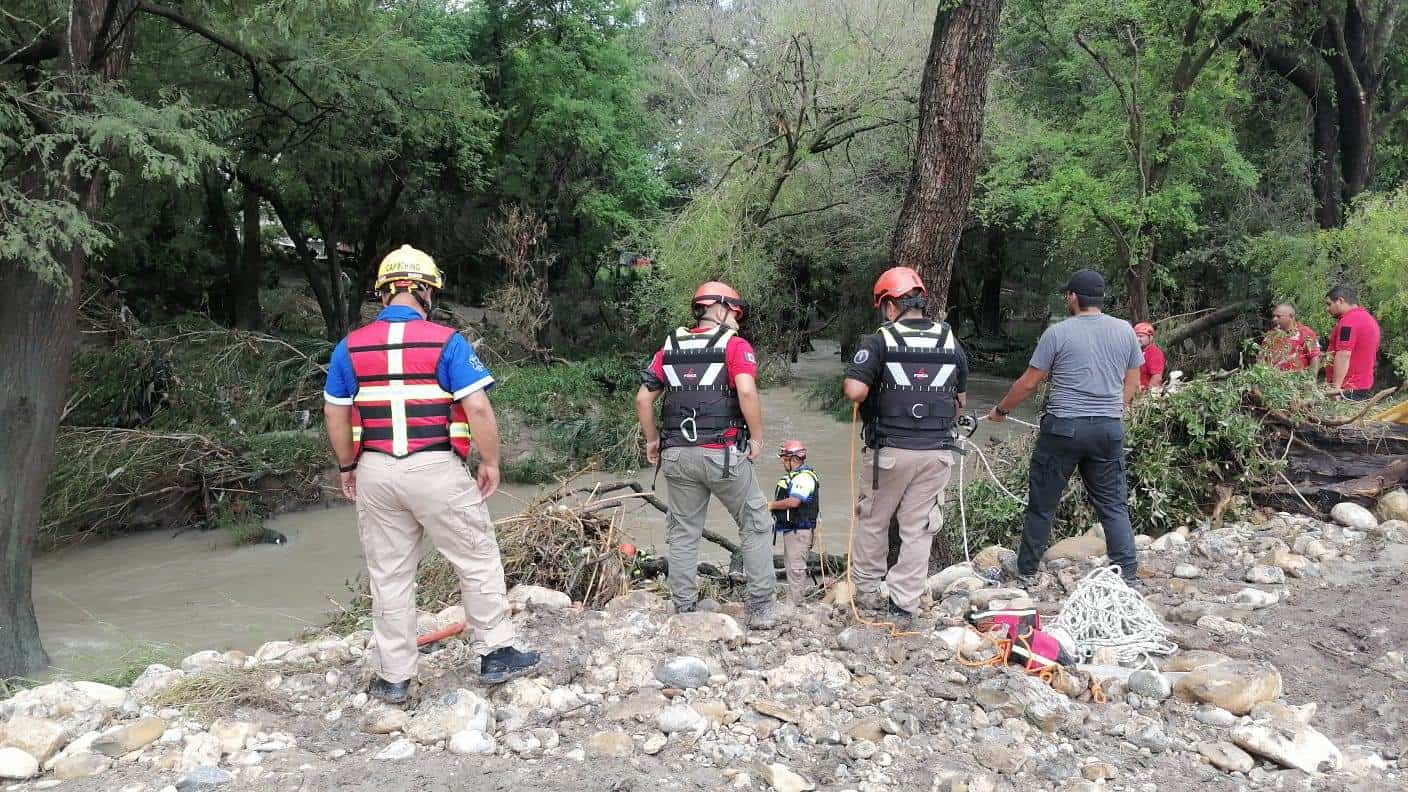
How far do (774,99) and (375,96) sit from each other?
5.41m

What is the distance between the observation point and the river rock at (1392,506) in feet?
22.2

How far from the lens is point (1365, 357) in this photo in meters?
8.13

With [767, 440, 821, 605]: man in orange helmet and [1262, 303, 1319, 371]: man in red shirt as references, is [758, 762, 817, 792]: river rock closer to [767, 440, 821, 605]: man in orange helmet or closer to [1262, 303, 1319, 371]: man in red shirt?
[767, 440, 821, 605]: man in orange helmet

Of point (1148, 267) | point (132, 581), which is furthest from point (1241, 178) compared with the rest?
point (132, 581)

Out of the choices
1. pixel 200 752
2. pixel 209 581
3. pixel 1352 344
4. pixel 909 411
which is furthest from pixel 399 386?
pixel 209 581

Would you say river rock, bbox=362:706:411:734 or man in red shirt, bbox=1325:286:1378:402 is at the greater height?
man in red shirt, bbox=1325:286:1378:402

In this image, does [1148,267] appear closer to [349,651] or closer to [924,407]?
[924,407]

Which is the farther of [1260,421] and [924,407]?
[1260,421]

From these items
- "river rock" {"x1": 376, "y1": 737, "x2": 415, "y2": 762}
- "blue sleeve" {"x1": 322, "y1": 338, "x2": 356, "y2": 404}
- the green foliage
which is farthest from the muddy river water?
the green foliage

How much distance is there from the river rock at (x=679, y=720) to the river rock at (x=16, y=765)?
221cm

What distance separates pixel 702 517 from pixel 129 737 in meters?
2.77

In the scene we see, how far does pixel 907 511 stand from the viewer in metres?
5.23

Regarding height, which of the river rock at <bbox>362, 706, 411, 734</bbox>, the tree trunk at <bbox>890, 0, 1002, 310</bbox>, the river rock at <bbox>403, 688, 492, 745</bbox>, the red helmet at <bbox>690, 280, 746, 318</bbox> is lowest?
the river rock at <bbox>362, 706, 411, 734</bbox>

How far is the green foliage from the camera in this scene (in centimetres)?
1023
